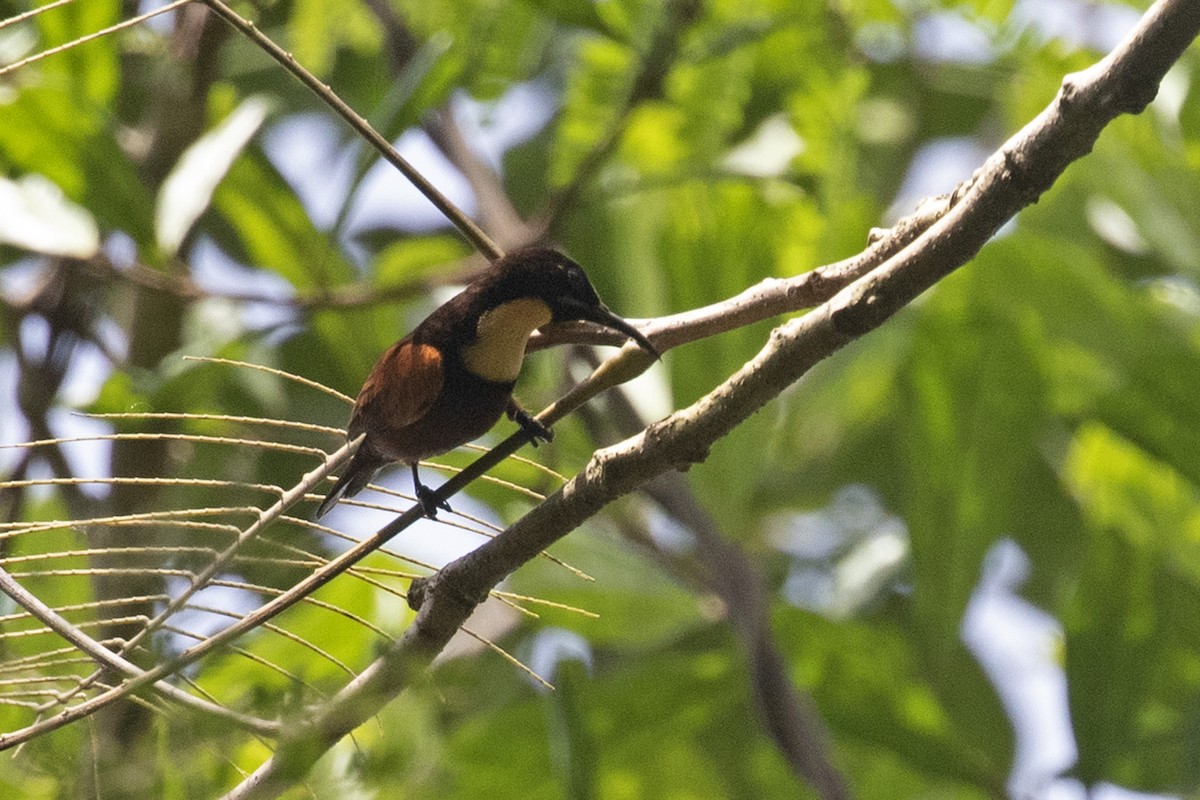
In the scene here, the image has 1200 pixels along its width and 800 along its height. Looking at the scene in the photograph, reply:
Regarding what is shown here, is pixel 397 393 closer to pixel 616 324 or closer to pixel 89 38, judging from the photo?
pixel 616 324

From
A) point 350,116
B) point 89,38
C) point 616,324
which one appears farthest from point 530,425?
point 89,38

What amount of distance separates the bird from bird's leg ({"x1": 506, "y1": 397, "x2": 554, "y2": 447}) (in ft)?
0.08

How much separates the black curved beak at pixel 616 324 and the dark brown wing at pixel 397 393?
0.12m

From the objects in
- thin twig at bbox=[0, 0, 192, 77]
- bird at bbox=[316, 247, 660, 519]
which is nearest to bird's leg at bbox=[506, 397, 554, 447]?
bird at bbox=[316, 247, 660, 519]

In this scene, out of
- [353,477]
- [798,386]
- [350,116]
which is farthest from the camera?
[798,386]

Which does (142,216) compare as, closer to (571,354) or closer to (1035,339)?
(571,354)

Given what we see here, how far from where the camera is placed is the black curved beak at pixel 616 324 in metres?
0.82

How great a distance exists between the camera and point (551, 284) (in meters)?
0.99

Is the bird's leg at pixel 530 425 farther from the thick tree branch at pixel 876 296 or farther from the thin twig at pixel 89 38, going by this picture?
the thin twig at pixel 89 38

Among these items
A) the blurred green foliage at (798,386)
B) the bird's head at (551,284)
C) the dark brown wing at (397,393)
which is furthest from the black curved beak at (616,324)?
the blurred green foliage at (798,386)

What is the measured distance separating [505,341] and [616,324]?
0.13 m

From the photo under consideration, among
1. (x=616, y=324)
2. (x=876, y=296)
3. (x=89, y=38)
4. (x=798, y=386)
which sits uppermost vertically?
(x=798, y=386)

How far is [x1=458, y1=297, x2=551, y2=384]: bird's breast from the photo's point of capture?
99 cm

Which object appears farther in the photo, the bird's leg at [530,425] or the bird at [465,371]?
the bird at [465,371]
